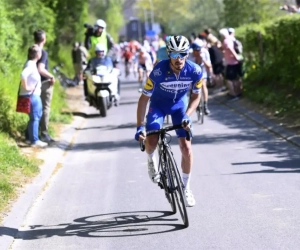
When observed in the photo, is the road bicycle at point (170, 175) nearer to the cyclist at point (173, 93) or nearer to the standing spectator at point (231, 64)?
the cyclist at point (173, 93)

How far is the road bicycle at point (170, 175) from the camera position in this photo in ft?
27.8

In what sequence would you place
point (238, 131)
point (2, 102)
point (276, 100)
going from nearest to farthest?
point (2, 102) < point (238, 131) < point (276, 100)

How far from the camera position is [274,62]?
21.9 m

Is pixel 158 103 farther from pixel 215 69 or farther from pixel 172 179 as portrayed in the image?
pixel 215 69

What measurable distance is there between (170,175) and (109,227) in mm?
817

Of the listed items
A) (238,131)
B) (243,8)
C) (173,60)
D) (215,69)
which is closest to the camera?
(173,60)

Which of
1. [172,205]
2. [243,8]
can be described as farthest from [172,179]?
[243,8]

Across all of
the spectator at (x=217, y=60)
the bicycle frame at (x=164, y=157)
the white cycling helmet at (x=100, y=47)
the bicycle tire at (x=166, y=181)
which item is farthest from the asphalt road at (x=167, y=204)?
the spectator at (x=217, y=60)

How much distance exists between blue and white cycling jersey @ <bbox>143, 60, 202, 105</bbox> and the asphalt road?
131 centimetres

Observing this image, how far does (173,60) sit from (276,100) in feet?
35.6

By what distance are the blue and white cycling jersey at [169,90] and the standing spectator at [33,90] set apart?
5461 millimetres

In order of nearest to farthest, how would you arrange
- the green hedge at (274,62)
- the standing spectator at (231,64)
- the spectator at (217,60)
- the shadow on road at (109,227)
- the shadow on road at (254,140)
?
the shadow on road at (109,227)
the shadow on road at (254,140)
the green hedge at (274,62)
the standing spectator at (231,64)
the spectator at (217,60)

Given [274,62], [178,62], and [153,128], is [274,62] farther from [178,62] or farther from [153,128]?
[178,62]

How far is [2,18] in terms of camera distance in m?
15.8
